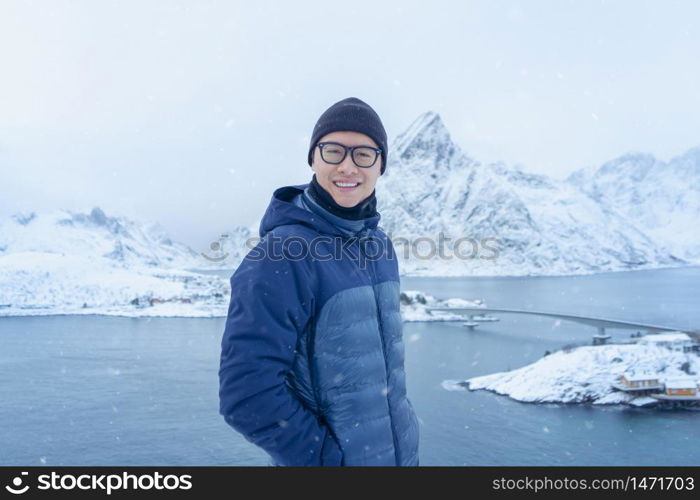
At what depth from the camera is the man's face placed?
4.48 ft

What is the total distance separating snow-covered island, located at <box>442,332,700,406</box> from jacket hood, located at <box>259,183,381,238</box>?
2130cm

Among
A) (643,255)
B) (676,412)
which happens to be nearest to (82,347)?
(676,412)

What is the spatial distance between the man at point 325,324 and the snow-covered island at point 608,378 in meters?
21.0

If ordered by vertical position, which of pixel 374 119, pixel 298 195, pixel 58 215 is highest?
pixel 374 119

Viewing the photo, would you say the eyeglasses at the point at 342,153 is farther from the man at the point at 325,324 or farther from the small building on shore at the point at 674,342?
the small building on shore at the point at 674,342

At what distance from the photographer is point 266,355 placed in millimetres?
1117

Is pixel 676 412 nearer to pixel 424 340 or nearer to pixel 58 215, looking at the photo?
pixel 424 340

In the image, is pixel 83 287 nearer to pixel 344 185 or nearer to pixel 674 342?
pixel 674 342

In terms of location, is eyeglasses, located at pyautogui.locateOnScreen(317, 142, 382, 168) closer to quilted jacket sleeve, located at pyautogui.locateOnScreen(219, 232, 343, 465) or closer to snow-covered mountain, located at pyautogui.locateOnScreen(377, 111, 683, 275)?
quilted jacket sleeve, located at pyautogui.locateOnScreen(219, 232, 343, 465)

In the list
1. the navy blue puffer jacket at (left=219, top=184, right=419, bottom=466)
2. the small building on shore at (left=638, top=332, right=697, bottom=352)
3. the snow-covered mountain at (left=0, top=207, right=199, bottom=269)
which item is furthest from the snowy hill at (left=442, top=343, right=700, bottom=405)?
the snow-covered mountain at (left=0, top=207, right=199, bottom=269)

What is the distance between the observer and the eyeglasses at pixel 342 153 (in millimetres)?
1389

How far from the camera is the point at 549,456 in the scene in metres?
15.4

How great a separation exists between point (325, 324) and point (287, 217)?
1.04ft
